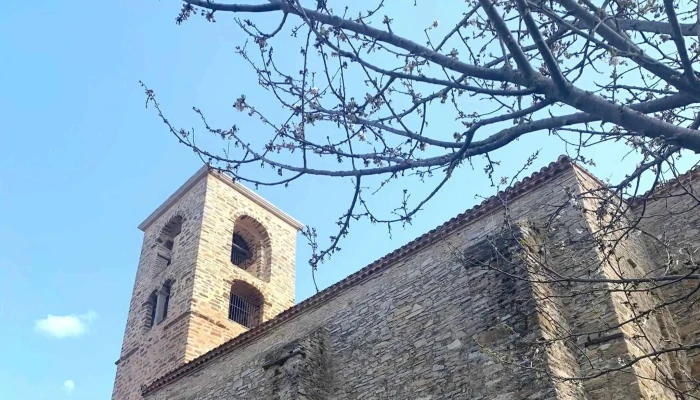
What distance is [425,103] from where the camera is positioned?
4.11 m

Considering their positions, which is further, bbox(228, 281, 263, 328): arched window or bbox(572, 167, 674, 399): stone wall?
bbox(228, 281, 263, 328): arched window

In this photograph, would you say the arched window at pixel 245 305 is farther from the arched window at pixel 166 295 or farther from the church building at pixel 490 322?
the arched window at pixel 166 295

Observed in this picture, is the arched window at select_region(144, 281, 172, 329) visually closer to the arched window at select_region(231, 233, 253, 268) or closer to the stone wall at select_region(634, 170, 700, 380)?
the arched window at select_region(231, 233, 253, 268)

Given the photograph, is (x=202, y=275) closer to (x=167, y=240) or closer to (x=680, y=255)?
(x=167, y=240)

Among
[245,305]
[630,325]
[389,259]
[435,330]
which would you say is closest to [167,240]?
[245,305]

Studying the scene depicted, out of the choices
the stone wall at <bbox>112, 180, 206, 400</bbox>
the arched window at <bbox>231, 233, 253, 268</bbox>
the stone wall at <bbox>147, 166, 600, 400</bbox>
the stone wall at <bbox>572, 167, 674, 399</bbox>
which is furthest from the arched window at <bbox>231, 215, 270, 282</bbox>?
the stone wall at <bbox>572, 167, 674, 399</bbox>

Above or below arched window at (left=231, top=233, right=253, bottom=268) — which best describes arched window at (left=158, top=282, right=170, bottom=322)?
below

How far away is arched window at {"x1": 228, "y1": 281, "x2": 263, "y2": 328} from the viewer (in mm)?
16484

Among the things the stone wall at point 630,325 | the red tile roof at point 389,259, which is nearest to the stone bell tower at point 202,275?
the red tile roof at point 389,259

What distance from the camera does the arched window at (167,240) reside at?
17.7 m

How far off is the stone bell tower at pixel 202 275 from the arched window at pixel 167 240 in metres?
0.03

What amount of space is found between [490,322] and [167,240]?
1346 centimetres

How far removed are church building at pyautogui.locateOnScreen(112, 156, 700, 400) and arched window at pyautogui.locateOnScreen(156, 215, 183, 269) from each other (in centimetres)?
303

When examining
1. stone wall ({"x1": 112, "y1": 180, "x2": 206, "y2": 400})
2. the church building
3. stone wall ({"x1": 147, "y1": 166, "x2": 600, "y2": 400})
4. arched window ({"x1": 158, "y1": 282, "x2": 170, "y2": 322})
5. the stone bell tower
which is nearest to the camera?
the church building
